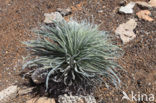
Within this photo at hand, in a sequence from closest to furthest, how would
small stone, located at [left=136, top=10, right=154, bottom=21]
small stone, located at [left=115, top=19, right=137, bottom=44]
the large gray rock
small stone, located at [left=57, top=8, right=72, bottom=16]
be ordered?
the large gray rock, small stone, located at [left=115, top=19, right=137, bottom=44], small stone, located at [left=136, top=10, right=154, bottom=21], small stone, located at [left=57, top=8, right=72, bottom=16]

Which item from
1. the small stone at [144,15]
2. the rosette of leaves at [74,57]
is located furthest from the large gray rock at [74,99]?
the small stone at [144,15]

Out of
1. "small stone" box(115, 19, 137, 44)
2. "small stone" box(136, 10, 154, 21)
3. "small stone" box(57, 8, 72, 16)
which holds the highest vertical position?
"small stone" box(57, 8, 72, 16)

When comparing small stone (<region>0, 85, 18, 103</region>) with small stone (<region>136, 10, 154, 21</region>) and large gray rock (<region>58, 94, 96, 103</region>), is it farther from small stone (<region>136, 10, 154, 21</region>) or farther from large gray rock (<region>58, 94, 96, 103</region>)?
small stone (<region>136, 10, 154, 21</region>)

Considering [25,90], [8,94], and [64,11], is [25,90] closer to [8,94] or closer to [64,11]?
[8,94]

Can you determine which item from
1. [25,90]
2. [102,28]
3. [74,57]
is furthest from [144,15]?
[25,90]

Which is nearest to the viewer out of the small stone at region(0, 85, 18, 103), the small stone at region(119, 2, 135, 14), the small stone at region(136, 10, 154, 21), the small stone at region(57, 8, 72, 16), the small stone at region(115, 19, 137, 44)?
the small stone at region(0, 85, 18, 103)

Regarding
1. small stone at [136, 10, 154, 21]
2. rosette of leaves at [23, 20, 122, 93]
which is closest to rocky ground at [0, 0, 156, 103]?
small stone at [136, 10, 154, 21]

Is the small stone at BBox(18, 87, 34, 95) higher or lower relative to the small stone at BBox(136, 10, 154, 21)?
lower
